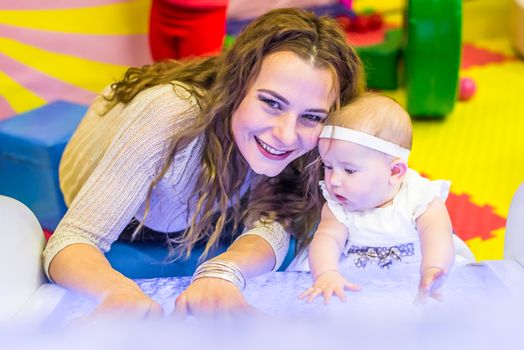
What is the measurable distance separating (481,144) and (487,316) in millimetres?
1816

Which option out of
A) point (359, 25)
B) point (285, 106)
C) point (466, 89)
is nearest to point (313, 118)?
point (285, 106)

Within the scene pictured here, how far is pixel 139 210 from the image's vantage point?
4.28ft

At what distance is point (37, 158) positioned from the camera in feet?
5.41

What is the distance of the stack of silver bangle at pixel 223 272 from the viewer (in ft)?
3.36

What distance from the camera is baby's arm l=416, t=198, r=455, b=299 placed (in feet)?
3.08

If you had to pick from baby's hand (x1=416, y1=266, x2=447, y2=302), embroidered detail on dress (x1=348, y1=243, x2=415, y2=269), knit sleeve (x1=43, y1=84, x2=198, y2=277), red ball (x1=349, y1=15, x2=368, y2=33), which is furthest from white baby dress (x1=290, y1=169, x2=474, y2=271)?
red ball (x1=349, y1=15, x2=368, y2=33)

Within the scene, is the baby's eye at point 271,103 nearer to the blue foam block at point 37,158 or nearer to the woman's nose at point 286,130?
the woman's nose at point 286,130

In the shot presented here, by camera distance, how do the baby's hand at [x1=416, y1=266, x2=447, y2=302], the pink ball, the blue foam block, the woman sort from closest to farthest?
1. the baby's hand at [x1=416, y1=266, x2=447, y2=302]
2. the woman
3. the blue foam block
4. the pink ball

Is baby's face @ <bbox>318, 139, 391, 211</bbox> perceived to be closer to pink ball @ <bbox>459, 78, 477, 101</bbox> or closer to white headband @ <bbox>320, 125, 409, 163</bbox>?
white headband @ <bbox>320, 125, 409, 163</bbox>

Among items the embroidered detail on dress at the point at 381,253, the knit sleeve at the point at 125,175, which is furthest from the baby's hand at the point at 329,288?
the knit sleeve at the point at 125,175

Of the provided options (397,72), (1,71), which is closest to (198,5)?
(1,71)

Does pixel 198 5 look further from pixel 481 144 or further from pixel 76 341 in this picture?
pixel 76 341

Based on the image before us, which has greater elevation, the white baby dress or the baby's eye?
the baby's eye

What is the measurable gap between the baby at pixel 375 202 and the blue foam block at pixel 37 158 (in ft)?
2.46
